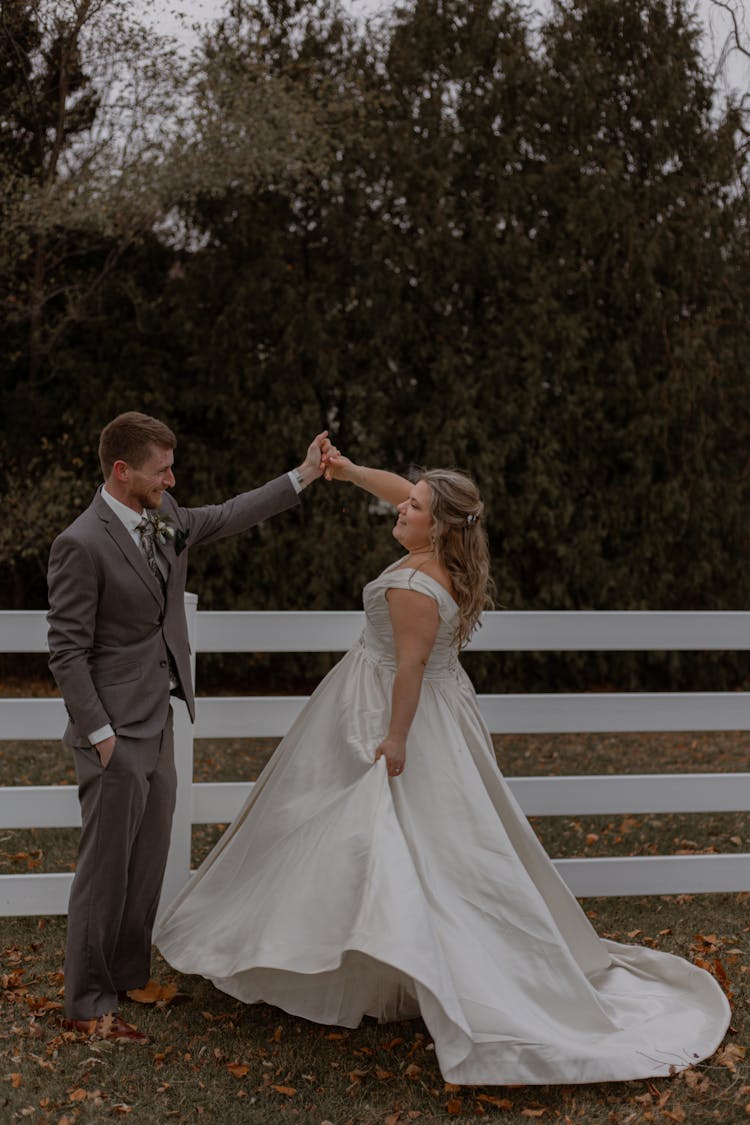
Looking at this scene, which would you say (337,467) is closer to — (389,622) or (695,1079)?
(389,622)

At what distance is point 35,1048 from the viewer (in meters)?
4.15

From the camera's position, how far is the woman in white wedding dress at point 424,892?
382 centimetres

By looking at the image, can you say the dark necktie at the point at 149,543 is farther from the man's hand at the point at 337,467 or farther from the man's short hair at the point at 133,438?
the man's hand at the point at 337,467

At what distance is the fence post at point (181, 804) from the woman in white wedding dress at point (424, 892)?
0.48 metres

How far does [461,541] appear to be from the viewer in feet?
14.2

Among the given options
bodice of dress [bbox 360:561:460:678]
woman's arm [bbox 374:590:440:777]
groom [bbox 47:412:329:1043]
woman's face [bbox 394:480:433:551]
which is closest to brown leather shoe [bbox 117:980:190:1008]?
groom [bbox 47:412:329:1043]

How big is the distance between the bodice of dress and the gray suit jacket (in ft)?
2.34

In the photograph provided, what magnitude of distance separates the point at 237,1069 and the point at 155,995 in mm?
682

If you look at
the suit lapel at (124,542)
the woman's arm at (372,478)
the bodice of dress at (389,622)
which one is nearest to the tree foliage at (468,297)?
the woman's arm at (372,478)

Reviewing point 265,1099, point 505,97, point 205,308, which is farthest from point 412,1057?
point 505,97

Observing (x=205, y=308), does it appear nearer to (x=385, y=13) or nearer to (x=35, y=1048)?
(x=385, y=13)

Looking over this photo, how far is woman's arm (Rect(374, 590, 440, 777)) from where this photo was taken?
13.6 feet

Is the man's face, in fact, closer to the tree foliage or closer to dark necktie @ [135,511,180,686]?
dark necktie @ [135,511,180,686]

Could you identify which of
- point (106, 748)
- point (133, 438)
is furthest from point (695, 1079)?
point (133, 438)
